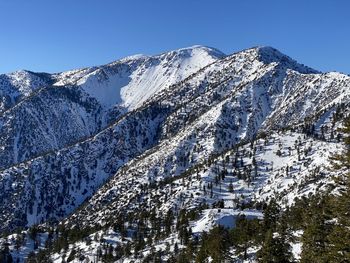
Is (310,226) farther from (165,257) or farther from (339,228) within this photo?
(165,257)

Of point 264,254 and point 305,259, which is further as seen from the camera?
point 264,254

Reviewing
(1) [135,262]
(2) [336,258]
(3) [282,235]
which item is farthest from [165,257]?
(2) [336,258]

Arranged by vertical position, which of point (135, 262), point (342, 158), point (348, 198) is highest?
point (342, 158)

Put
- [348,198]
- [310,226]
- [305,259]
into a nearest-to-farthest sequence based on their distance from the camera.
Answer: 1. [348,198]
2. [305,259]
3. [310,226]

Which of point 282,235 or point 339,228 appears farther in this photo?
point 282,235

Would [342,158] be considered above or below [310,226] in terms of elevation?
above

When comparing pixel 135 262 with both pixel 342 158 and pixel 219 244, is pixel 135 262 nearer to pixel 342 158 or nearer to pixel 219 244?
pixel 219 244

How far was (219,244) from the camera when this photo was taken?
10294 cm

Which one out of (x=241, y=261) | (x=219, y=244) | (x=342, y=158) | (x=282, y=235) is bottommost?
(x=241, y=261)

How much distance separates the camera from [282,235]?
6150 cm

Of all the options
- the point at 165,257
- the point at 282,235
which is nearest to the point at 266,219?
the point at 282,235

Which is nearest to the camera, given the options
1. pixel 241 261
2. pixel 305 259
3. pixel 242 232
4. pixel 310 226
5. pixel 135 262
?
pixel 305 259

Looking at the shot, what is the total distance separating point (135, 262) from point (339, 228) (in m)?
172

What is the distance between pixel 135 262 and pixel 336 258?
17119cm
